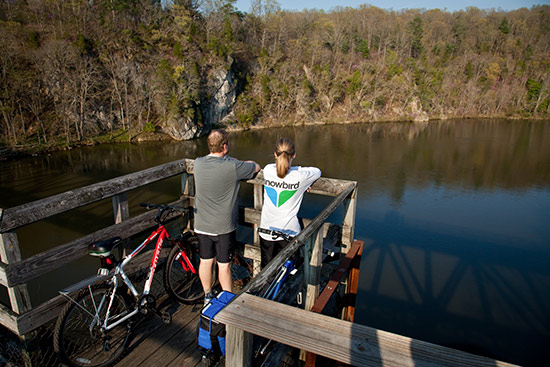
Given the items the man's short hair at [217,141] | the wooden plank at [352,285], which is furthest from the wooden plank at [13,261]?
the wooden plank at [352,285]

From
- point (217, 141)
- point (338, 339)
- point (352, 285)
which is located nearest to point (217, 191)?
point (217, 141)

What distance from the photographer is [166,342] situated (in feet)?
9.39

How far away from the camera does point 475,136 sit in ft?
110

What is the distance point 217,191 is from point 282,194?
571mm

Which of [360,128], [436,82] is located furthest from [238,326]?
[436,82]

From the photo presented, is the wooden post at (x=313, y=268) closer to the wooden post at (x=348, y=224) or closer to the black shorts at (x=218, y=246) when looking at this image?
the black shorts at (x=218, y=246)

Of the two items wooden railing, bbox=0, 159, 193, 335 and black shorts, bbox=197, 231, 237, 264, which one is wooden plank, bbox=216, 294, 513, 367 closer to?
black shorts, bbox=197, 231, 237, 264

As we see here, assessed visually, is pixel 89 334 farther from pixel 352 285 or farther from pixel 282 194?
pixel 352 285

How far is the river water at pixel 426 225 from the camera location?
771 cm

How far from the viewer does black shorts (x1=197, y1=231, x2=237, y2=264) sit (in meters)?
3.00

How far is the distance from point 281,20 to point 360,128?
1053 inches

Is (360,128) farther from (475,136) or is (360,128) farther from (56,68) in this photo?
(56,68)

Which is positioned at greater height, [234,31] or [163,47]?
[234,31]

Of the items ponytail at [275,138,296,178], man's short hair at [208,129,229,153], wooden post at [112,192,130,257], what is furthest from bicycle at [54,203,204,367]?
ponytail at [275,138,296,178]
